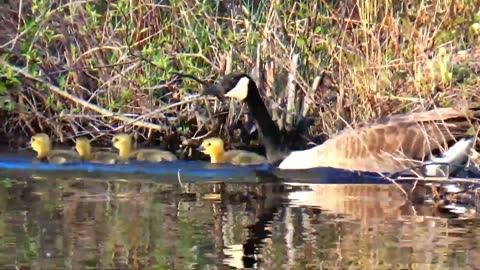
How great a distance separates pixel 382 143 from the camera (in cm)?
973

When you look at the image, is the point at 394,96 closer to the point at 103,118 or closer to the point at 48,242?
the point at 103,118

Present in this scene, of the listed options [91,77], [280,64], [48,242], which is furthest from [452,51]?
[48,242]

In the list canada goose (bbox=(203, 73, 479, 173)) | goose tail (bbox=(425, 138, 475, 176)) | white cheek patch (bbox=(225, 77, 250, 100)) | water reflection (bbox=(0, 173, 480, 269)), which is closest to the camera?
water reflection (bbox=(0, 173, 480, 269))

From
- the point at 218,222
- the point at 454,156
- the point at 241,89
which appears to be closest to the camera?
the point at 218,222

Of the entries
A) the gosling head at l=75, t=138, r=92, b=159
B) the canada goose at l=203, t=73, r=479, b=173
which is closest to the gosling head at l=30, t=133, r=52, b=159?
the gosling head at l=75, t=138, r=92, b=159

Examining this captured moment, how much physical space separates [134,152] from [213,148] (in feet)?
2.29

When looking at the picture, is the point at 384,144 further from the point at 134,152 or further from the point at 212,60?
the point at 212,60

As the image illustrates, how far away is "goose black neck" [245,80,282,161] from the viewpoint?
10336 millimetres

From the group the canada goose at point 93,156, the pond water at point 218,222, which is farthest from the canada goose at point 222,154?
the canada goose at point 93,156

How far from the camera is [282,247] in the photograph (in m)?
6.46

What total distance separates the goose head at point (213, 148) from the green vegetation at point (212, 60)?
792 millimetres

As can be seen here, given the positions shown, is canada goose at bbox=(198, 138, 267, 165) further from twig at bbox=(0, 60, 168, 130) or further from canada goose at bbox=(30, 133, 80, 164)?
canada goose at bbox=(30, 133, 80, 164)

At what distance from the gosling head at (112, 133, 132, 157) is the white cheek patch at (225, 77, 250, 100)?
994 mm

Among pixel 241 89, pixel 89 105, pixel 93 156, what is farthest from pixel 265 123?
pixel 89 105
